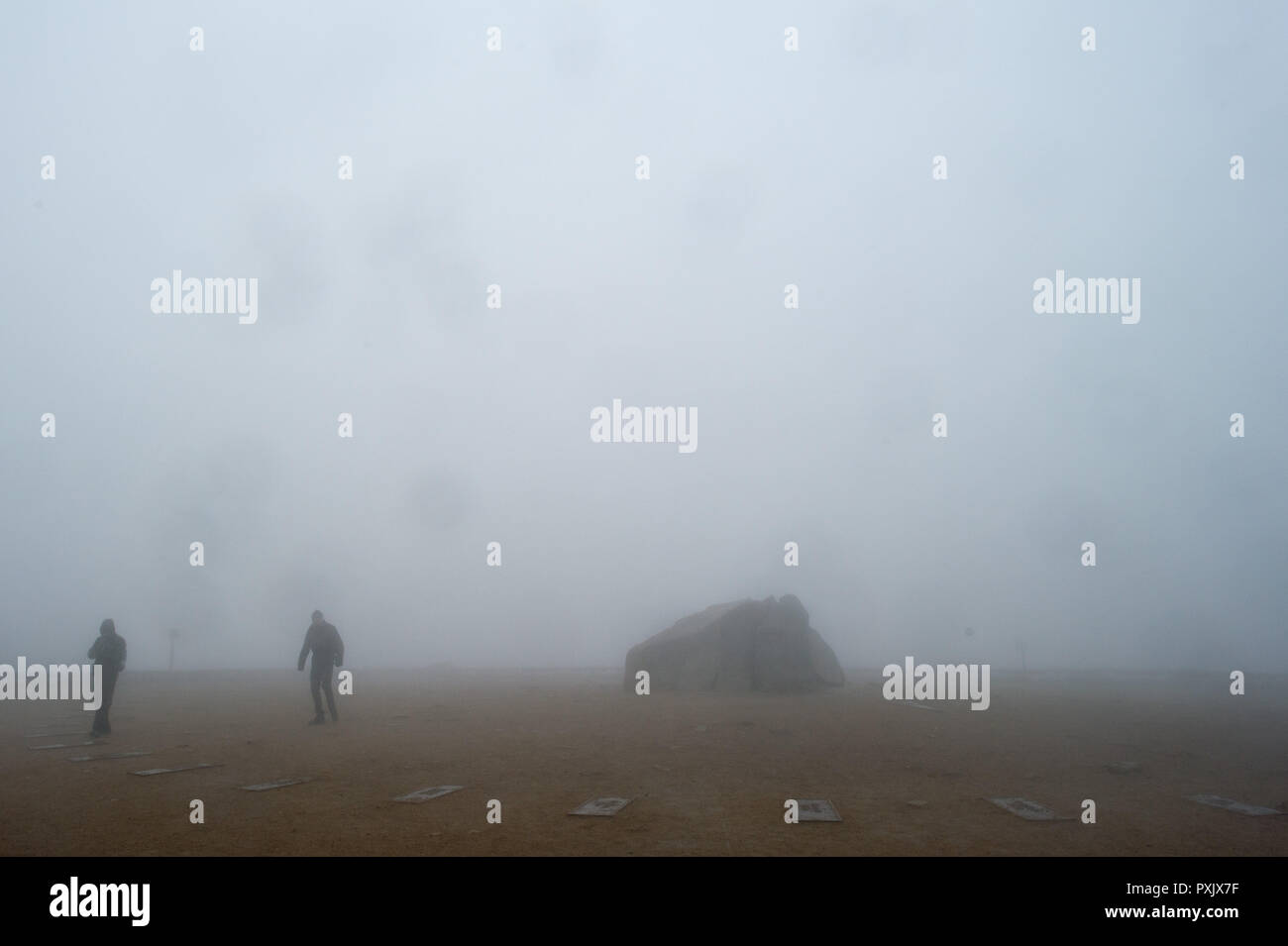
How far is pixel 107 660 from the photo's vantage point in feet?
52.6

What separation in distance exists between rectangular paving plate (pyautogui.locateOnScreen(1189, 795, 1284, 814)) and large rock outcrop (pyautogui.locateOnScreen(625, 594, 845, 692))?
58.2 ft

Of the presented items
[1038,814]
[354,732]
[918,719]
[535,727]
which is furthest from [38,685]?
[1038,814]

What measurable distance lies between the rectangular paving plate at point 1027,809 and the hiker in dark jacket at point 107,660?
56.1 feet

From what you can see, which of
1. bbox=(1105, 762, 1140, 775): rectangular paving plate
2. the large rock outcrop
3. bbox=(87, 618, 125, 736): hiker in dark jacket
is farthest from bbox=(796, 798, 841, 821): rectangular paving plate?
the large rock outcrop

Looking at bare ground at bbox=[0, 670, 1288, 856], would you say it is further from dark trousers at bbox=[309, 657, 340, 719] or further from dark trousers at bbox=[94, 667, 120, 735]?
dark trousers at bbox=[309, 657, 340, 719]

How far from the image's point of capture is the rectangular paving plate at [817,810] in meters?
8.88

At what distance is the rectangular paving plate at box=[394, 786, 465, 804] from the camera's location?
9805 millimetres

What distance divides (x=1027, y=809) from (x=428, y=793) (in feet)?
26.5

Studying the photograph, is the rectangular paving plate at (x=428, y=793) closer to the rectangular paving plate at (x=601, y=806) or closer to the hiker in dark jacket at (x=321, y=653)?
the rectangular paving plate at (x=601, y=806)

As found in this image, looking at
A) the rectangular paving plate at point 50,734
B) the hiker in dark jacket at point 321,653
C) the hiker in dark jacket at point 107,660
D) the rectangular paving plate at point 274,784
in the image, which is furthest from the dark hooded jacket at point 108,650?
the rectangular paving plate at point 274,784

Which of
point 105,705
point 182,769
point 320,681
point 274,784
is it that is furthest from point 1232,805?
point 105,705

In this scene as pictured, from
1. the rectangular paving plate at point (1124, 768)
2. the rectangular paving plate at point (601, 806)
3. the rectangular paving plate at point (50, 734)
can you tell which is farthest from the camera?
the rectangular paving plate at point (50, 734)
